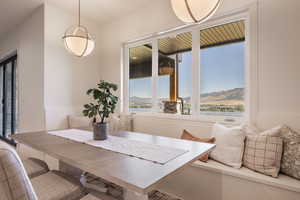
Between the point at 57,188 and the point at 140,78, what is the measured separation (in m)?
2.20

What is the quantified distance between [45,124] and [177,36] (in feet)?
8.15

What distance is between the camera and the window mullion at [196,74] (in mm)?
2291

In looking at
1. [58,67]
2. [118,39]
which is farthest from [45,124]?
[118,39]

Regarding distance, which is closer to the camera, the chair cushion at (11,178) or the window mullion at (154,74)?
the chair cushion at (11,178)

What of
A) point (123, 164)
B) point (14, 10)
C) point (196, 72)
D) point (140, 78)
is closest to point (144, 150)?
point (123, 164)

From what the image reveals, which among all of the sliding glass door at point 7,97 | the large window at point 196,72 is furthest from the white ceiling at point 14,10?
the large window at point 196,72

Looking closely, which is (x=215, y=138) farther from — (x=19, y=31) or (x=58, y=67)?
(x=19, y=31)

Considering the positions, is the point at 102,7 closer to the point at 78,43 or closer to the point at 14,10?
the point at 78,43

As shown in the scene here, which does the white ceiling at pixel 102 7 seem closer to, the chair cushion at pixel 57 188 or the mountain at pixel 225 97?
the mountain at pixel 225 97

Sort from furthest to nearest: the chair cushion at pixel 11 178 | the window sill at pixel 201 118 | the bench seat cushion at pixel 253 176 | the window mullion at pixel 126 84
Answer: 1. the window mullion at pixel 126 84
2. the window sill at pixel 201 118
3. the bench seat cushion at pixel 253 176
4. the chair cushion at pixel 11 178

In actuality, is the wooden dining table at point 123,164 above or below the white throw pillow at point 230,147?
above

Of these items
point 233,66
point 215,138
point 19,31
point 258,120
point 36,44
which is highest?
point 19,31

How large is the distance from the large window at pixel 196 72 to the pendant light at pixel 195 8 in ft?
3.59

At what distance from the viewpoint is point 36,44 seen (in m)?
2.79
